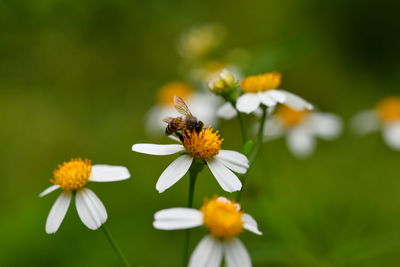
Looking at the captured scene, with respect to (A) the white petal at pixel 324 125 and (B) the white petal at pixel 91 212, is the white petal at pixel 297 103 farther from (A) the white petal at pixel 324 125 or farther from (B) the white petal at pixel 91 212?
(A) the white petal at pixel 324 125

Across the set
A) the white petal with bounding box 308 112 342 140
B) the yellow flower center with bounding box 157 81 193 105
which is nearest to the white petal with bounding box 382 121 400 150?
the white petal with bounding box 308 112 342 140

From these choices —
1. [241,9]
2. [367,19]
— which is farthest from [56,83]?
[367,19]

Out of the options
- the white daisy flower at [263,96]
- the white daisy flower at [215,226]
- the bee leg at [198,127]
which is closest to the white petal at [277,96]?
the white daisy flower at [263,96]

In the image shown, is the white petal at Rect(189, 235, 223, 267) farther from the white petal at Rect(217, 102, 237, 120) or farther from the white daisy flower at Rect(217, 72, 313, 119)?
the white petal at Rect(217, 102, 237, 120)

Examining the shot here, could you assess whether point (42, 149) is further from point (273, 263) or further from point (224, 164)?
point (224, 164)

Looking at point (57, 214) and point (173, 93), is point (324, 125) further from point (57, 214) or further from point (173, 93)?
point (57, 214)
